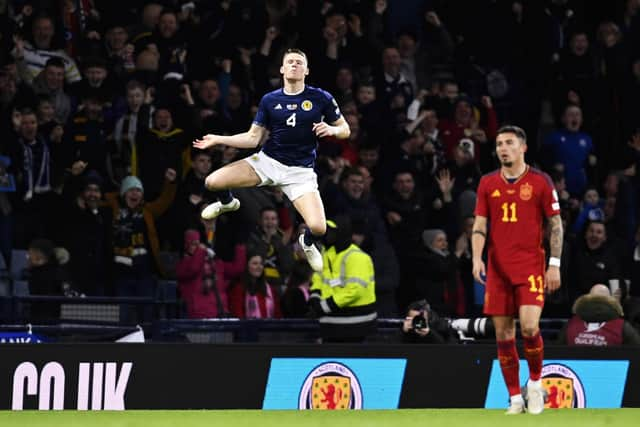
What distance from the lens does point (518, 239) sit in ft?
44.7

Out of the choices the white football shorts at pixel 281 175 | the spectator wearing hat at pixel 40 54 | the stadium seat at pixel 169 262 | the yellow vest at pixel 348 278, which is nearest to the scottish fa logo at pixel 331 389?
the yellow vest at pixel 348 278

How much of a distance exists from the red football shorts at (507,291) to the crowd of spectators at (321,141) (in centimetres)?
414

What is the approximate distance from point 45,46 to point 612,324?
7.25m

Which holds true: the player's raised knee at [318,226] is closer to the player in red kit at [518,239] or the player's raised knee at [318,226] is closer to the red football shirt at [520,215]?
the player in red kit at [518,239]

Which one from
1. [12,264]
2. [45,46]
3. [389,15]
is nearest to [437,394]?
[12,264]

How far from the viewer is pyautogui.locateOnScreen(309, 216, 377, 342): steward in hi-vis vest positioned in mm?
16328

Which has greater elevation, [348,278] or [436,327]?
[348,278]

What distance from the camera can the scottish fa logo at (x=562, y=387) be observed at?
1644cm

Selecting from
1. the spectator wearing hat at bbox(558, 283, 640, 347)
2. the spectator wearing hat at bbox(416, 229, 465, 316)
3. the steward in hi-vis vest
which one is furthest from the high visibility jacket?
the spectator wearing hat at bbox(558, 283, 640, 347)

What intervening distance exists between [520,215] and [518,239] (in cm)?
20

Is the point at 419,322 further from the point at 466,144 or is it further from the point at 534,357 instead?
the point at 466,144

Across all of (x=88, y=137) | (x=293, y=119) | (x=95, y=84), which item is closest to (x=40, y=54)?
(x=95, y=84)

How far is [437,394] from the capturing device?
53.5 ft

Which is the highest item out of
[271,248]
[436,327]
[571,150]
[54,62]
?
[54,62]
